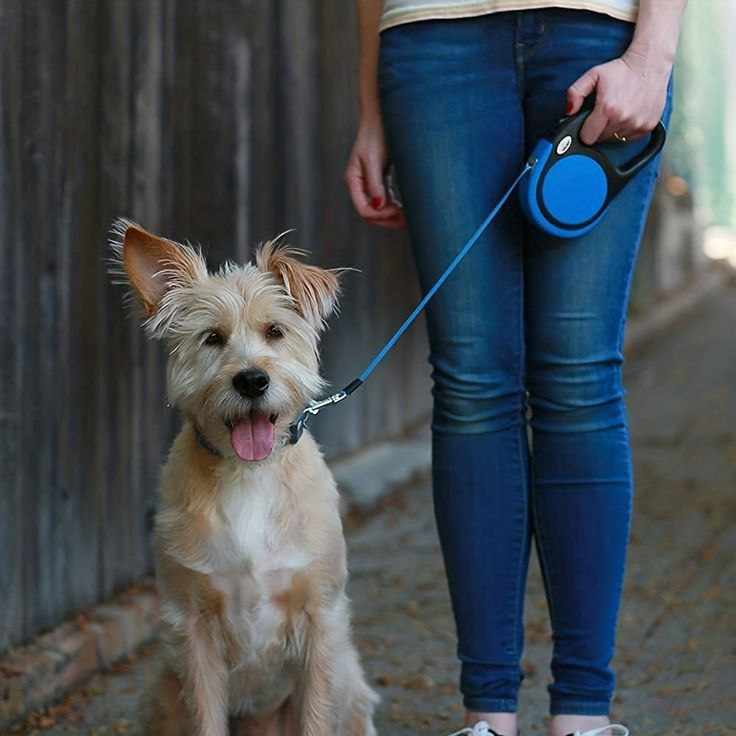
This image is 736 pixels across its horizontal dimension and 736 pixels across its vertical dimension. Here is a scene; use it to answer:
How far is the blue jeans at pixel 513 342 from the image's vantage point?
275 cm

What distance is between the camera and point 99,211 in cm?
391

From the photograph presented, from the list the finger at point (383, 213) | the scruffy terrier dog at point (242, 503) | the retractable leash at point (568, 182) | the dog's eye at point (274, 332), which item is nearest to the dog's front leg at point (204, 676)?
the scruffy terrier dog at point (242, 503)

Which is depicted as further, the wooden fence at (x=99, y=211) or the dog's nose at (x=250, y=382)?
the wooden fence at (x=99, y=211)

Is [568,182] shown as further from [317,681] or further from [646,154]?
[317,681]

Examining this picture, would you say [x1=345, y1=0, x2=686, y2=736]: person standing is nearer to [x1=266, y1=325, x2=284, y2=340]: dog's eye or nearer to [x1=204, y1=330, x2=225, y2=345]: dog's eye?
[x1=266, y1=325, x2=284, y2=340]: dog's eye

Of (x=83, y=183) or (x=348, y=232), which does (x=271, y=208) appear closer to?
(x=348, y=232)

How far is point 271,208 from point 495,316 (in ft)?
9.26

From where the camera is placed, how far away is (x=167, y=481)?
9.64ft

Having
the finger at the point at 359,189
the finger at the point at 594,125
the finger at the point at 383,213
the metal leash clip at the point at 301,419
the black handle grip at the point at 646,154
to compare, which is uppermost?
the finger at the point at 594,125

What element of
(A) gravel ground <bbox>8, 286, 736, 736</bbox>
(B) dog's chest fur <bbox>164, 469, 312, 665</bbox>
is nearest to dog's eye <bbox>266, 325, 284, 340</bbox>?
(B) dog's chest fur <bbox>164, 469, 312, 665</bbox>

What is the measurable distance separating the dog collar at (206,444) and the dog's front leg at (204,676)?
347 millimetres

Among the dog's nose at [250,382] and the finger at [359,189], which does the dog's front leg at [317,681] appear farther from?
the finger at [359,189]

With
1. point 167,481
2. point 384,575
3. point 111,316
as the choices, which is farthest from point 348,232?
point 167,481

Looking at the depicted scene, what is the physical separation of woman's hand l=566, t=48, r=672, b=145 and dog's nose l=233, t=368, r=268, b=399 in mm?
810
